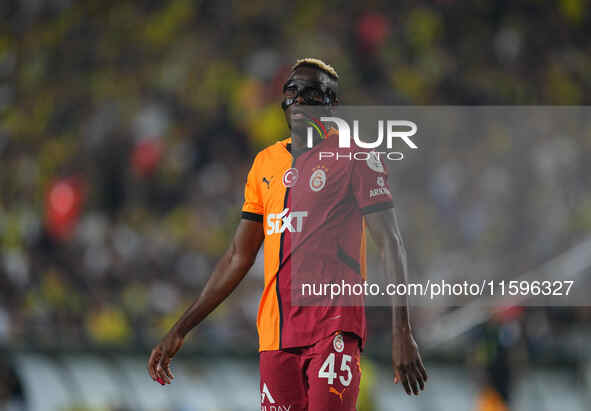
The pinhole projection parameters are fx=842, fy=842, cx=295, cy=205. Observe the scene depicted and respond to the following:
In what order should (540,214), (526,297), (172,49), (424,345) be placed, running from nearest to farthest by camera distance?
(526,297)
(424,345)
(540,214)
(172,49)

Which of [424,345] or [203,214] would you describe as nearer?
[424,345]

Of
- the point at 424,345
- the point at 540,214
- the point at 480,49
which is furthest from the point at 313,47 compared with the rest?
the point at 424,345

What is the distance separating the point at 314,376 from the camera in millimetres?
2469

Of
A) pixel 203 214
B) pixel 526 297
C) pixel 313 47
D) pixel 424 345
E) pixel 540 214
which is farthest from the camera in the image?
pixel 313 47

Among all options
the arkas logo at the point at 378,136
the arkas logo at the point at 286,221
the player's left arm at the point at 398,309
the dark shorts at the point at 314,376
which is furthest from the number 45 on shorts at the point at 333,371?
the arkas logo at the point at 378,136

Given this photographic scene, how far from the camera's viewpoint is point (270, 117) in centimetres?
1106

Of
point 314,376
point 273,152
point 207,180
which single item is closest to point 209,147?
→ point 207,180

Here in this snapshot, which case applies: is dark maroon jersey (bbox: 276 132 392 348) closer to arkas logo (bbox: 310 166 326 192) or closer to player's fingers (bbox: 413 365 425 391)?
arkas logo (bbox: 310 166 326 192)

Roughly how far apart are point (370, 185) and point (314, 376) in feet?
1.94

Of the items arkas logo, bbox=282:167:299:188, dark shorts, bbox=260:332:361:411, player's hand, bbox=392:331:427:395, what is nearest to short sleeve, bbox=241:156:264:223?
arkas logo, bbox=282:167:299:188

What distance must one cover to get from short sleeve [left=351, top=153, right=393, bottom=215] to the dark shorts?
40cm

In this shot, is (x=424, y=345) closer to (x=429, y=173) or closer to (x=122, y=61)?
(x=429, y=173)

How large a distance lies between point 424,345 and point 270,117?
15.6 ft

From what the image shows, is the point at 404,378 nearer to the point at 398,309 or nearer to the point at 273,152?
the point at 398,309
